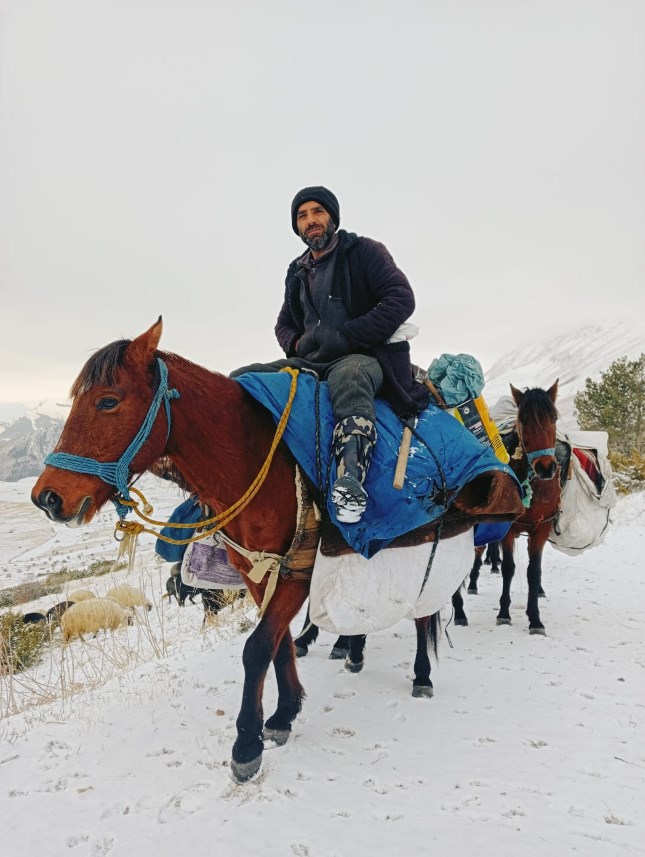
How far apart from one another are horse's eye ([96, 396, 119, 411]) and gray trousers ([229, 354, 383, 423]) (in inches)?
37.8

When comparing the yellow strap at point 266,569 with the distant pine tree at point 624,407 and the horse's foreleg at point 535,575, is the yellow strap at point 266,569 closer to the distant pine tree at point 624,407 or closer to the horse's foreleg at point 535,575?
the horse's foreleg at point 535,575

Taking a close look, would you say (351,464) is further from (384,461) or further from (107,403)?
(107,403)

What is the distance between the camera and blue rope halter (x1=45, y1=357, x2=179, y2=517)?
2184mm

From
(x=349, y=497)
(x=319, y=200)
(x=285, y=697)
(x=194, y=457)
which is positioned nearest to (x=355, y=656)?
(x=285, y=697)

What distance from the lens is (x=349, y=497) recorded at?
2518 mm

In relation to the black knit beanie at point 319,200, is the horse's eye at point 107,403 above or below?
below

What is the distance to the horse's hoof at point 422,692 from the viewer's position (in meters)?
3.76

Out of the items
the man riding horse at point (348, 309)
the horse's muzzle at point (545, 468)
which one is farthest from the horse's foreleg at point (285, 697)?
the horse's muzzle at point (545, 468)

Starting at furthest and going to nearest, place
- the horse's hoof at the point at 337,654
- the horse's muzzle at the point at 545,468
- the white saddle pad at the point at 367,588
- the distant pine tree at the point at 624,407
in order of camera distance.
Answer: the distant pine tree at the point at 624,407
the horse's muzzle at the point at 545,468
the horse's hoof at the point at 337,654
the white saddle pad at the point at 367,588

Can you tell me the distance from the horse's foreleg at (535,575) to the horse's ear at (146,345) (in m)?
4.76

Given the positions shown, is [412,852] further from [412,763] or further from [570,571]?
[570,571]

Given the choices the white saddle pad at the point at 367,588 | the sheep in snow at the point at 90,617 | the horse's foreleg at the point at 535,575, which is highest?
the white saddle pad at the point at 367,588

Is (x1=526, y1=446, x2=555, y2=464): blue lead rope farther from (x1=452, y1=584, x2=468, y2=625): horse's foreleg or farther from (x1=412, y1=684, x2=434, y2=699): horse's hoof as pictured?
(x1=412, y1=684, x2=434, y2=699): horse's hoof

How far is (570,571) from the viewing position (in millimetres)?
8859
